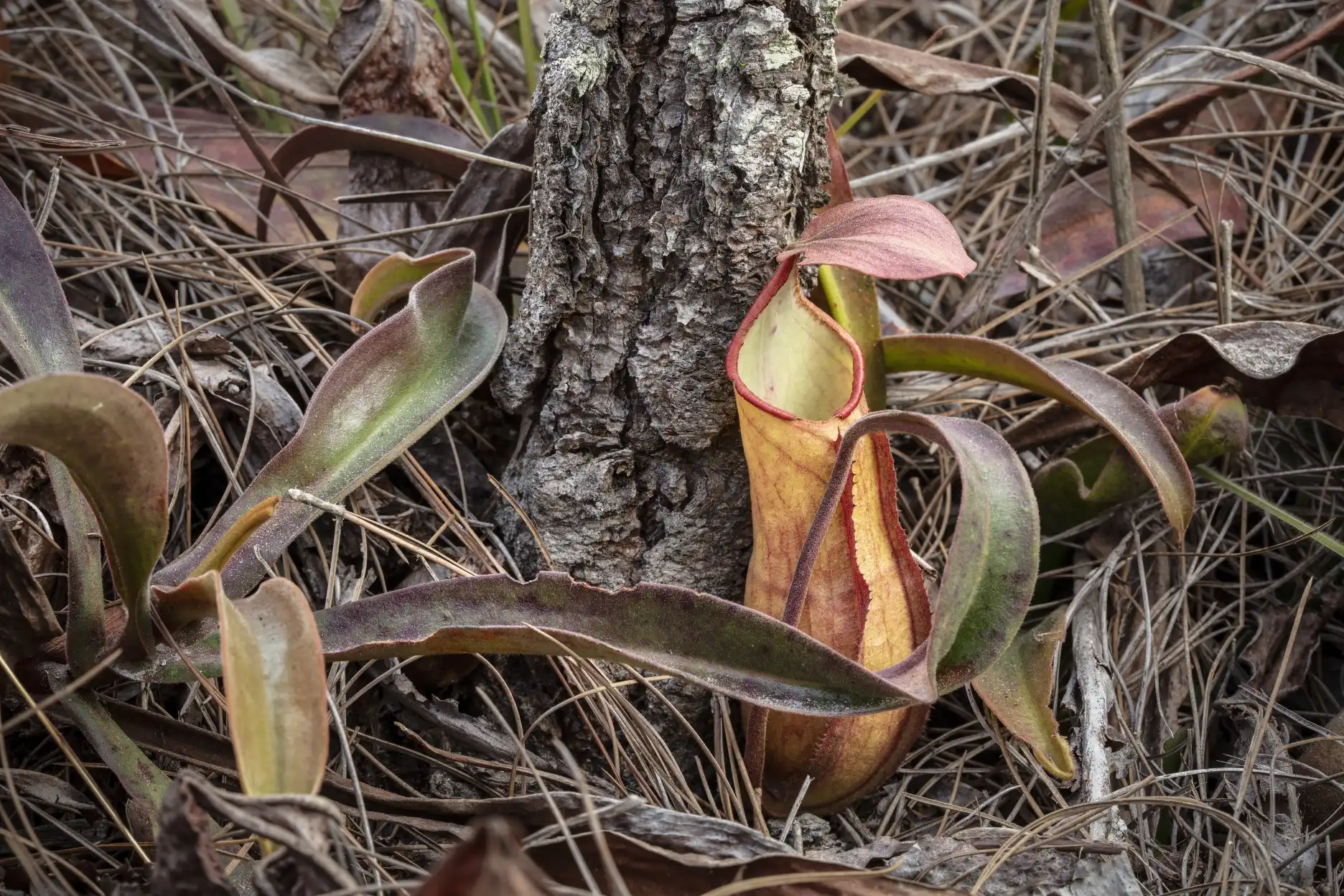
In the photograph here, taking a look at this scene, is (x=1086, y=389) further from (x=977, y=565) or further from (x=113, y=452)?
(x=113, y=452)

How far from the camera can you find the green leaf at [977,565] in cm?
81

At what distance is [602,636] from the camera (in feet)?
2.96

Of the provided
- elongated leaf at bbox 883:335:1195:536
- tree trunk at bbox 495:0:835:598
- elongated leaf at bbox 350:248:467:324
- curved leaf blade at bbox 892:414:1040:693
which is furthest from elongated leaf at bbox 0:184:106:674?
elongated leaf at bbox 883:335:1195:536

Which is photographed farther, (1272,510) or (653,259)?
(1272,510)

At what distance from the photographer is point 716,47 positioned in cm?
101

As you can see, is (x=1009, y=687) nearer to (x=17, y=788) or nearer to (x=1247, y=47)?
(x=17, y=788)

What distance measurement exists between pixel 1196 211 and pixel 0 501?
177 centimetres

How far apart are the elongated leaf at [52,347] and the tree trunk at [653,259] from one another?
1.58ft

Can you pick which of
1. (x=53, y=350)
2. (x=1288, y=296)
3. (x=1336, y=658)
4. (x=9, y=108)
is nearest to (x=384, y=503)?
(x=53, y=350)

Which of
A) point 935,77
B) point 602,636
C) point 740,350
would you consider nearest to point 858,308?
point 740,350

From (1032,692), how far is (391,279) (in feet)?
3.13

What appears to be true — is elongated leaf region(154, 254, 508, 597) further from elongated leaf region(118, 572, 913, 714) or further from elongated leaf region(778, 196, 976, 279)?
elongated leaf region(778, 196, 976, 279)

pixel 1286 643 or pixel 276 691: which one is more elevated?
pixel 276 691

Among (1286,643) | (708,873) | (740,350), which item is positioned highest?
(740,350)
